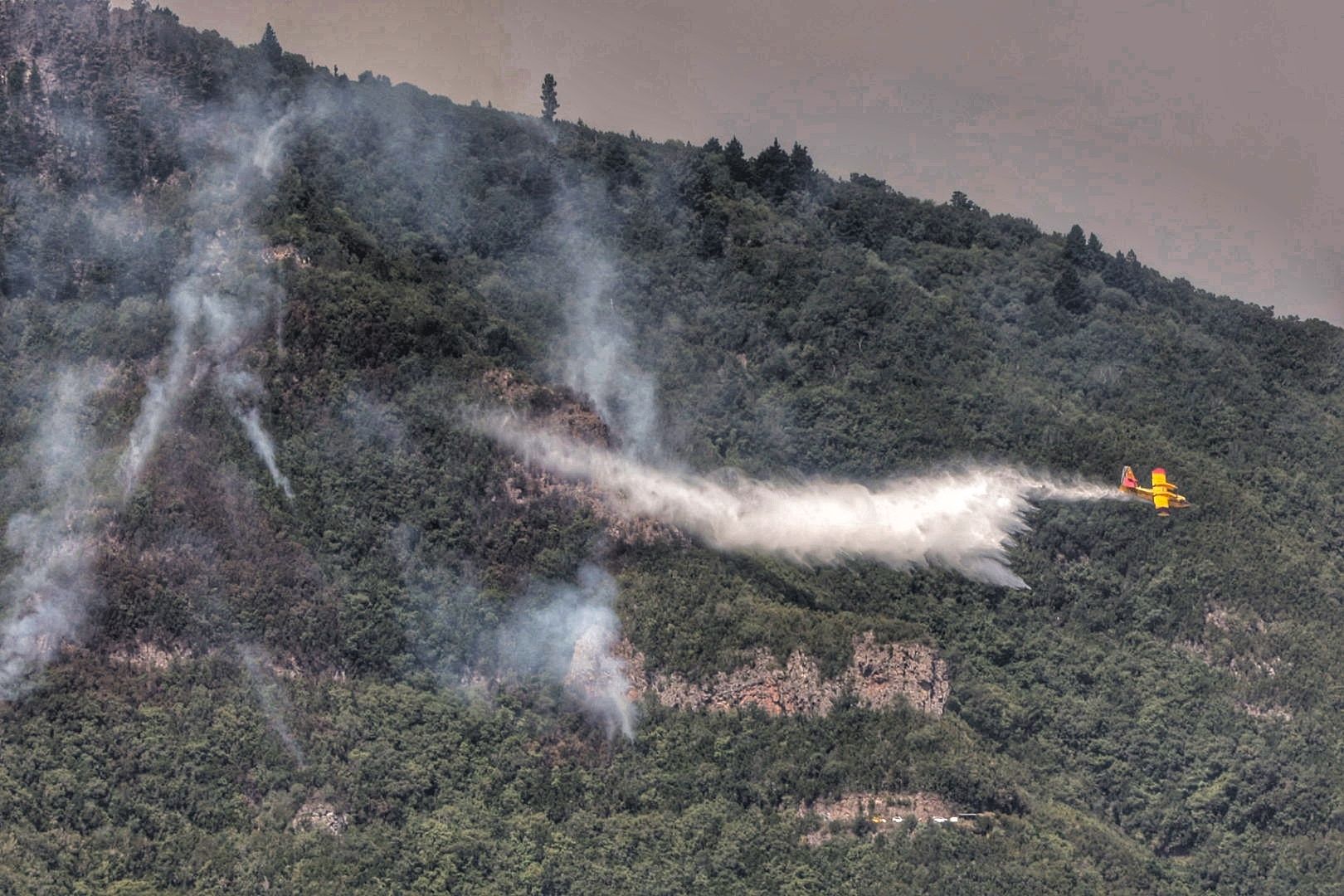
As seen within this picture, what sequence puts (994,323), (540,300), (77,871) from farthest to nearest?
(994,323) < (540,300) < (77,871)

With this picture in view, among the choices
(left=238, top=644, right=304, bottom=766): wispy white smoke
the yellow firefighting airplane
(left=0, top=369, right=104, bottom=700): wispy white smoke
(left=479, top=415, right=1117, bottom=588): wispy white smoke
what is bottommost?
(left=238, top=644, right=304, bottom=766): wispy white smoke

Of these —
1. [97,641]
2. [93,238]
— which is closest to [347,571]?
[97,641]

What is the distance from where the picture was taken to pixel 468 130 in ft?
551

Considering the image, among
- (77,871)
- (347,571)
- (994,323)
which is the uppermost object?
(994,323)

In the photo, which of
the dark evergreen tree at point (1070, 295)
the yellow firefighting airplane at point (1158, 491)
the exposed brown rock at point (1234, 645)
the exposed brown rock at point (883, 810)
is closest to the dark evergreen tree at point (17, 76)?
the exposed brown rock at point (883, 810)

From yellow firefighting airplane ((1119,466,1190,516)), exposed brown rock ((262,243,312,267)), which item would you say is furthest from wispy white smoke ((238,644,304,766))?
yellow firefighting airplane ((1119,466,1190,516))

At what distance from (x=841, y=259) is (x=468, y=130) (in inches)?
726

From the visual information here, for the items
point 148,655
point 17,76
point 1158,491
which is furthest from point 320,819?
point 17,76

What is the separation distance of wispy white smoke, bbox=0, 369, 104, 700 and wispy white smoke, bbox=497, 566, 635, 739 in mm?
15064

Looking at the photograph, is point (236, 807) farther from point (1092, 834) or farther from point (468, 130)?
point (468, 130)

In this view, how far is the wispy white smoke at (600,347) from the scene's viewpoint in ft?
465

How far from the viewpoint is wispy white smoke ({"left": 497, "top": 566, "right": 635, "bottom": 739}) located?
12825 cm

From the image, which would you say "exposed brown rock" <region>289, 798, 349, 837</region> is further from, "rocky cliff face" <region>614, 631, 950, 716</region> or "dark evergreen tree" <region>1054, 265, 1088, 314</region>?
"dark evergreen tree" <region>1054, 265, 1088, 314</region>

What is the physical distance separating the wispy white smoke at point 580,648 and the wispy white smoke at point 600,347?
9004 millimetres
